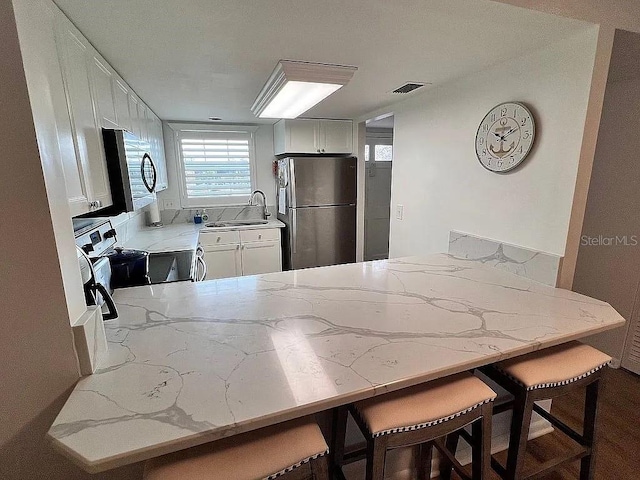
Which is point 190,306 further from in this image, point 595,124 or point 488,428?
point 595,124

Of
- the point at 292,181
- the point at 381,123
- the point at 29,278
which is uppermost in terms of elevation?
the point at 381,123

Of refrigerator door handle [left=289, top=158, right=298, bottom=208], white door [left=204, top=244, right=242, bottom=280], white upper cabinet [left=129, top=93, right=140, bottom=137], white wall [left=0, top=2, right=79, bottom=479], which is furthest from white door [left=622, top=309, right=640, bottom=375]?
white upper cabinet [left=129, top=93, right=140, bottom=137]

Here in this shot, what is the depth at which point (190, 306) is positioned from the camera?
1.36 meters

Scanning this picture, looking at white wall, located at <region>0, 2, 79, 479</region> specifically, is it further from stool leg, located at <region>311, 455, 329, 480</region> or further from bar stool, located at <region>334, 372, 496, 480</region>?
bar stool, located at <region>334, 372, 496, 480</region>

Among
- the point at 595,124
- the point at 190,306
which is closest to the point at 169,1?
the point at 190,306

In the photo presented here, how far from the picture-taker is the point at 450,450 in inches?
57.8

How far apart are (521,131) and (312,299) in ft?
4.64

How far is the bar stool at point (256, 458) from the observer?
30.6 inches

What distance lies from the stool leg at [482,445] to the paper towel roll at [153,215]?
11.8 ft

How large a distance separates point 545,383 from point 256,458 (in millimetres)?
1035

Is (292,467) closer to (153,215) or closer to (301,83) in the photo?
(301,83)

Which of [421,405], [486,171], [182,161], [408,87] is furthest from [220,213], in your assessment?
[421,405]

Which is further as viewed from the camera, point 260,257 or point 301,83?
point 260,257

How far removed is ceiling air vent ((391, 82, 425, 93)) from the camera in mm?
2150
